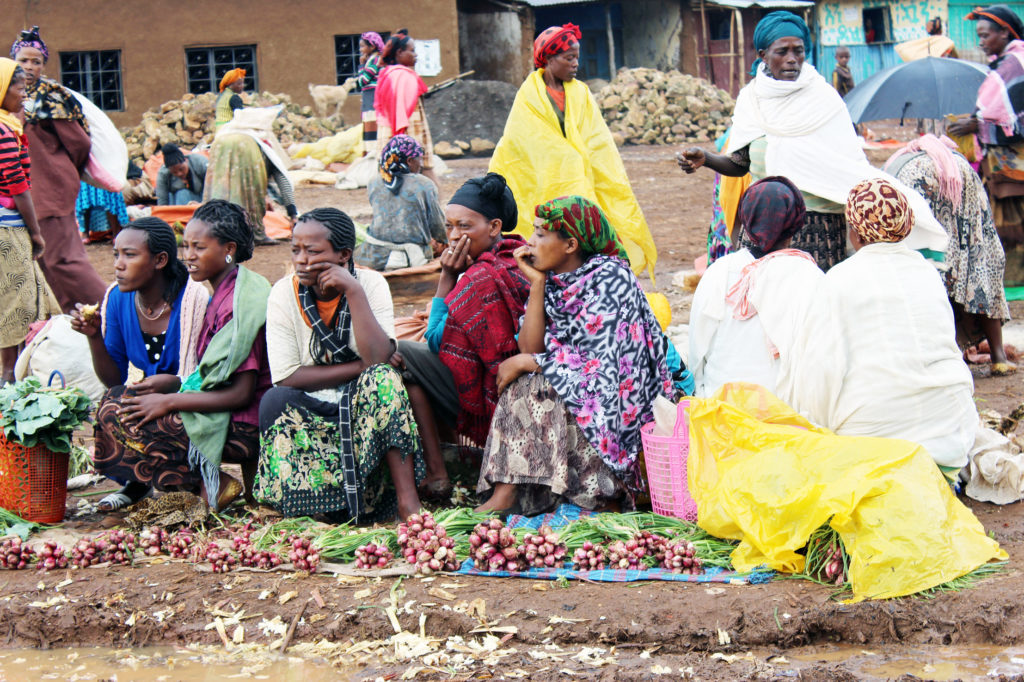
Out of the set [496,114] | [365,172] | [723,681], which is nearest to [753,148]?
[723,681]

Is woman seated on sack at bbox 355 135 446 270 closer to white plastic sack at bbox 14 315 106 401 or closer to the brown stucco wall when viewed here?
white plastic sack at bbox 14 315 106 401

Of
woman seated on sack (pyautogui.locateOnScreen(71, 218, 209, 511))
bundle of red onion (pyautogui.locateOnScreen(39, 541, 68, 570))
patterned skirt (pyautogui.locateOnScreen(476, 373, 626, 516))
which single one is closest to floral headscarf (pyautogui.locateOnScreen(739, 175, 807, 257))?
patterned skirt (pyautogui.locateOnScreen(476, 373, 626, 516))

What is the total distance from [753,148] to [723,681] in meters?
3.43

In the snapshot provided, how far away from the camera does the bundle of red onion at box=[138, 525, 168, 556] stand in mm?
4104

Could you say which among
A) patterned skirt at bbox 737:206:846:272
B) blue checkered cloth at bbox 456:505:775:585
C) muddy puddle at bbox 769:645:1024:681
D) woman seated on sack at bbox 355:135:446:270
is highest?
woman seated on sack at bbox 355:135:446:270

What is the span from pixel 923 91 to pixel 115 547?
9867 millimetres

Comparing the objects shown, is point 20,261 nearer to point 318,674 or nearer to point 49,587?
point 49,587

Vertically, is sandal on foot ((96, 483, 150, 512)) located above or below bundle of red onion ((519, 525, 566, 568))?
above

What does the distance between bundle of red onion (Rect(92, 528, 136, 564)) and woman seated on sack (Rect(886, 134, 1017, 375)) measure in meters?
4.47

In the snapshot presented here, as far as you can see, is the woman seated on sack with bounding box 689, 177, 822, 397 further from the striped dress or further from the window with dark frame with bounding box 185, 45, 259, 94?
the window with dark frame with bounding box 185, 45, 259, 94

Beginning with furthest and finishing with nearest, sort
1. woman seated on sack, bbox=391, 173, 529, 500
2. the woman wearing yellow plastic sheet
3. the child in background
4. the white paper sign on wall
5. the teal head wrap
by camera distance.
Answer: the white paper sign on wall
the child in background
the woman wearing yellow plastic sheet
the teal head wrap
woman seated on sack, bbox=391, 173, 529, 500

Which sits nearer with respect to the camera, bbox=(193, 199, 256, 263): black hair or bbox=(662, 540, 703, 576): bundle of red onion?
bbox=(662, 540, 703, 576): bundle of red onion

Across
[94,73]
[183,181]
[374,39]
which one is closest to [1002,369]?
[183,181]

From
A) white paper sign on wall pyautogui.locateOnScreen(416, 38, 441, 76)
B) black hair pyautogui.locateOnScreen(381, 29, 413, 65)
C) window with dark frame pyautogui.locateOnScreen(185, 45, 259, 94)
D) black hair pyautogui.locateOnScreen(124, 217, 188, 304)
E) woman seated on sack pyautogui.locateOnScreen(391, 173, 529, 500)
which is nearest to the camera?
woman seated on sack pyautogui.locateOnScreen(391, 173, 529, 500)
